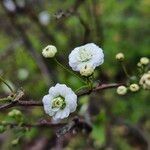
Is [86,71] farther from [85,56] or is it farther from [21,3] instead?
[21,3]

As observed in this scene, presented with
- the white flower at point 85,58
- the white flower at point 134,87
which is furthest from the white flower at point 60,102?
the white flower at point 134,87

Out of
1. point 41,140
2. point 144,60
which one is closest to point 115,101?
point 41,140

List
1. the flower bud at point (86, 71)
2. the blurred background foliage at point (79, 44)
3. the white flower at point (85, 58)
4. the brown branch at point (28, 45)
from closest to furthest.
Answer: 1. the flower bud at point (86, 71)
2. the white flower at point (85, 58)
3. the brown branch at point (28, 45)
4. the blurred background foliage at point (79, 44)

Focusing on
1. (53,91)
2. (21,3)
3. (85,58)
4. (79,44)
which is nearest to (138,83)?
(85,58)

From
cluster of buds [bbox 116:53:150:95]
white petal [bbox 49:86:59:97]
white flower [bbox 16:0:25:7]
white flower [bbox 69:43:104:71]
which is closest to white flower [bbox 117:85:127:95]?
cluster of buds [bbox 116:53:150:95]

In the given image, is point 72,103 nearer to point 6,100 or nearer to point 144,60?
point 6,100

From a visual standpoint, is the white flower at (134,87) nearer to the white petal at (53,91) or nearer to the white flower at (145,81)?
the white flower at (145,81)

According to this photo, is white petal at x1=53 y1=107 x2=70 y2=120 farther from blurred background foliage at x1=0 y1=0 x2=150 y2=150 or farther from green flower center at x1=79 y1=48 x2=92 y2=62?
blurred background foliage at x1=0 y1=0 x2=150 y2=150
